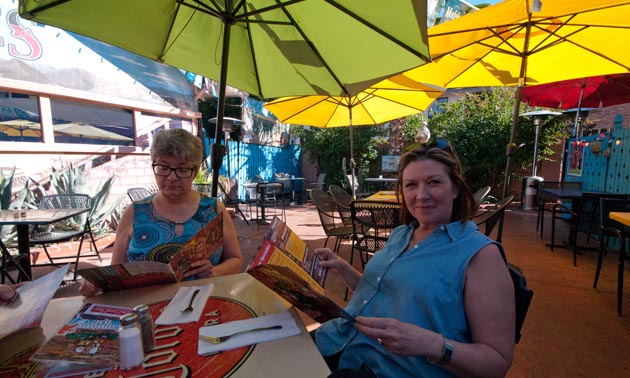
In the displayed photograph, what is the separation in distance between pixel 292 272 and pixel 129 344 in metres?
0.45

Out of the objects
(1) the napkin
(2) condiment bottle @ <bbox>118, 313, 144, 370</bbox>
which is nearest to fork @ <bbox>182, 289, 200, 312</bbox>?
(1) the napkin

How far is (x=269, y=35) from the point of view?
2238 millimetres

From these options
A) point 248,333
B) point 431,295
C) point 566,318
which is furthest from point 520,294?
point 566,318

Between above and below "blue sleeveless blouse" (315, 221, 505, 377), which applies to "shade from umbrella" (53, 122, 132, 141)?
above

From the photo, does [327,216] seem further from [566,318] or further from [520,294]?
[520,294]

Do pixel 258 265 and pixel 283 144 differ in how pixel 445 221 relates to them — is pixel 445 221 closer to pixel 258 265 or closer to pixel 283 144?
pixel 258 265

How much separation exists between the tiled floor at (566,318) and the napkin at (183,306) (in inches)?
62.2

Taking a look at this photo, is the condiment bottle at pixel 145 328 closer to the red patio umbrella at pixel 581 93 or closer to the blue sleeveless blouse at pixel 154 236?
the blue sleeveless blouse at pixel 154 236

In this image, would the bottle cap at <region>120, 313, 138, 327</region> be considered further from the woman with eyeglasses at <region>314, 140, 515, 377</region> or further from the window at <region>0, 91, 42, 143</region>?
the window at <region>0, 91, 42, 143</region>

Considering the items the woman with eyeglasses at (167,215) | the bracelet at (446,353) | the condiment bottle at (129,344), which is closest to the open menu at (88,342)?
the condiment bottle at (129,344)

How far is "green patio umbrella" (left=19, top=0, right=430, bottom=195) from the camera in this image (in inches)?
66.4

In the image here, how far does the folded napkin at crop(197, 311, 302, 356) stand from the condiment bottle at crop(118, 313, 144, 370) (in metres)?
0.16

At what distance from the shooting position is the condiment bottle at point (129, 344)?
2.46ft

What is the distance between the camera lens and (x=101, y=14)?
177 cm
